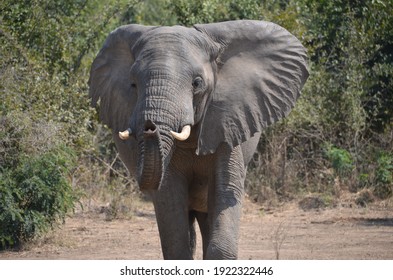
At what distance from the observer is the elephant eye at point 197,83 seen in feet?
21.9

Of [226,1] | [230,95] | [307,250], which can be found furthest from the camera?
[226,1]

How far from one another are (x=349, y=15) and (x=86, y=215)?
530cm

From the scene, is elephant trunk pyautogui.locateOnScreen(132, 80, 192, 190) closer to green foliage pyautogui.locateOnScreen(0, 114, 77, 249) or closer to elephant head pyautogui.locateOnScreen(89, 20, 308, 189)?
elephant head pyautogui.locateOnScreen(89, 20, 308, 189)

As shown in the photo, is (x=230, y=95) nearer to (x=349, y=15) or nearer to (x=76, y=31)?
(x=76, y=31)

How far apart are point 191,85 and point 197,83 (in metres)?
0.11

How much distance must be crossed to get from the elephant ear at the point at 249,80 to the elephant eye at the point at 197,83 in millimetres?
360

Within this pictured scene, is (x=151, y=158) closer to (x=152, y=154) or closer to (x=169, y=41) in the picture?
(x=152, y=154)

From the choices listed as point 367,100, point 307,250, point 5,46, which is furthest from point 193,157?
point 367,100

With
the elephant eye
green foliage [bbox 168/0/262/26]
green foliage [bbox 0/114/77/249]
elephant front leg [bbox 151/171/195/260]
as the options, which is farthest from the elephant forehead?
green foliage [bbox 168/0/262/26]

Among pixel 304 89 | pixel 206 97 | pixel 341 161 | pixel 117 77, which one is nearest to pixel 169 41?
pixel 206 97

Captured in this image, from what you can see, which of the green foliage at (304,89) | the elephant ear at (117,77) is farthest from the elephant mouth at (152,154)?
the green foliage at (304,89)

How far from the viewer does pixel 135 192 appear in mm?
13711

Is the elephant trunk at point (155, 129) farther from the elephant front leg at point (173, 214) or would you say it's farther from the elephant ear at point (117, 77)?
the elephant front leg at point (173, 214)

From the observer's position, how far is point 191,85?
6.61 m
